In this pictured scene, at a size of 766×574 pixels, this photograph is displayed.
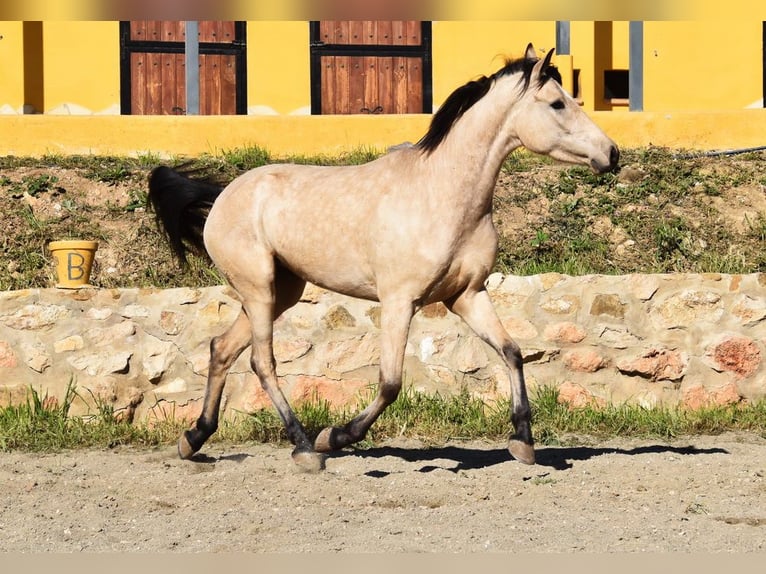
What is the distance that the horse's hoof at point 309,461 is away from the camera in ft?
16.0

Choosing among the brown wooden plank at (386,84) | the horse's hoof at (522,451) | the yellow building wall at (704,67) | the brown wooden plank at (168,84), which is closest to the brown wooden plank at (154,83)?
the brown wooden plank at (168,84)

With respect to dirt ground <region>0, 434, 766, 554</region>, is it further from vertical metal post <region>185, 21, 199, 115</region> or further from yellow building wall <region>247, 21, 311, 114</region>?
yellow building wall <region>247, 21, 311, 114</region>

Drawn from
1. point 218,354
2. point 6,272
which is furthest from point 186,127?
point 218,354

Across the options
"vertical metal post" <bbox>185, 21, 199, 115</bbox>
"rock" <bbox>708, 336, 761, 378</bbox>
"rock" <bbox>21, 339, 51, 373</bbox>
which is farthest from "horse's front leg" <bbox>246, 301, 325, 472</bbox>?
"vertical metal post" <bbox>185, 21, 199, 115</bbox>

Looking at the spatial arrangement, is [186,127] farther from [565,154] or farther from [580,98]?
[565,154]

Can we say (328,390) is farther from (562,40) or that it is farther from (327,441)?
(562,40)

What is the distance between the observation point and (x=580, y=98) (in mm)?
12312

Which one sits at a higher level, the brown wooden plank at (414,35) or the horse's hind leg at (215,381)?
the brown wooden plank at (414,35)

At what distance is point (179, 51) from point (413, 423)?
8.20 meters

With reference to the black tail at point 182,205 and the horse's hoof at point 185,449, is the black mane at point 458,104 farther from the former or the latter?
the horse's hoof at point 185,449

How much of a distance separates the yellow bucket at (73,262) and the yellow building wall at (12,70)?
20.8 ft

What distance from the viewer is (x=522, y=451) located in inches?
188

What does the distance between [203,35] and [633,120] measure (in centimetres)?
549

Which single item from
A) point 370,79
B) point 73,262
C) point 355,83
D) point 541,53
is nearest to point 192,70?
point 355,83
